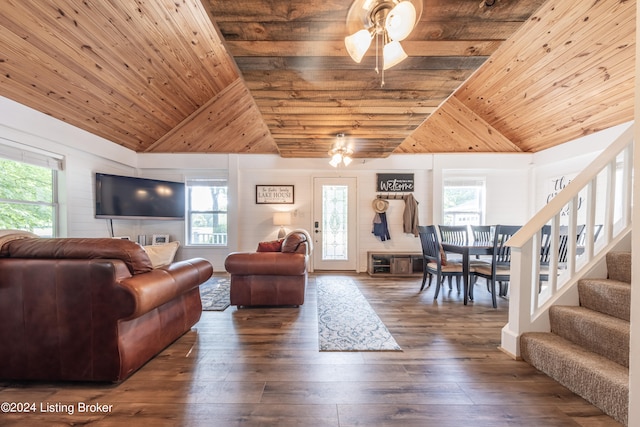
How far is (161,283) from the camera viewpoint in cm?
176

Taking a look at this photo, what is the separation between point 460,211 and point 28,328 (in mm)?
6090

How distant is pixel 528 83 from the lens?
362 centimetres

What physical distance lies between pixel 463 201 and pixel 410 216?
1236mm

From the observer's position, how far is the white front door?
5.18 metres

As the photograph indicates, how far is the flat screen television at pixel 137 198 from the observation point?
13.4 feet

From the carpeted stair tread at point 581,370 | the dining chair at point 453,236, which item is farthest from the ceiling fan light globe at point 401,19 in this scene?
the dining chair at point 453,236

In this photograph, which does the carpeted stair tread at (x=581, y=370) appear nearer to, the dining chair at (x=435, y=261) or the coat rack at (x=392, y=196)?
the dining chair at (x=435, y=261)

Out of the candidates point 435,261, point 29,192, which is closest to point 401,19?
point 435,261

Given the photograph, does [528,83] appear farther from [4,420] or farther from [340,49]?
[4,420]

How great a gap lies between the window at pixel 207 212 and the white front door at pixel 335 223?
1.93m

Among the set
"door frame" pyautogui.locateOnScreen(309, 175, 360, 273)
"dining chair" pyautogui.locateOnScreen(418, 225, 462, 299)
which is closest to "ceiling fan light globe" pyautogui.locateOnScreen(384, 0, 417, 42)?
"dining chair" pyautogui.locateOnScreen(418, 225, 462, 299)

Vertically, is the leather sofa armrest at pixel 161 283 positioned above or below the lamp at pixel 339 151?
below

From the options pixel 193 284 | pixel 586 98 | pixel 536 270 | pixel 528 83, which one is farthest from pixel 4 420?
pixel 586 98

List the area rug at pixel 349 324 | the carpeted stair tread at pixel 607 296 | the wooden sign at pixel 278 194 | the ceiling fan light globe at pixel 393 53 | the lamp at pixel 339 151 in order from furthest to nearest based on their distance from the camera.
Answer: the wooden sign at pixel 278 194 < the lamp at pixel 339 151 < the area rug at pixel 349 324 < the carpeted stair tread at pixel 607 296 < the ceiling fan light globe at pixel 393 53
